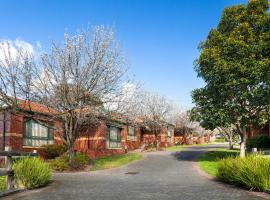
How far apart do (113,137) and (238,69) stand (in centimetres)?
2030

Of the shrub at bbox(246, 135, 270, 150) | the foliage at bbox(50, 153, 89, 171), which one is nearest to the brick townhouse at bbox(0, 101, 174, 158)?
the foliage at bbox(50, 153, 89, 171)

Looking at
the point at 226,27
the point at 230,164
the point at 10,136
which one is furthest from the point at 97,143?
the point at 230,164

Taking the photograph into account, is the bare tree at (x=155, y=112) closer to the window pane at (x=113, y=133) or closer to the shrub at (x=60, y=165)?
the window pane at (x=113, y=133)

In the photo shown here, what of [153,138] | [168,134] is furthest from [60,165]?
[168,134]

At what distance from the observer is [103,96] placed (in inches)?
936

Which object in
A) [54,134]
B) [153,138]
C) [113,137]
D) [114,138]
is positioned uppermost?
[54,134]

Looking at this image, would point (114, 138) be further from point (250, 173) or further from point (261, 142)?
point (250, 173)

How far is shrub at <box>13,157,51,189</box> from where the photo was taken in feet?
40.4

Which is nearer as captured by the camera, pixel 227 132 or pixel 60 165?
pixel 60 165

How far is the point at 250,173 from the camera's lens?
1250 centimetres

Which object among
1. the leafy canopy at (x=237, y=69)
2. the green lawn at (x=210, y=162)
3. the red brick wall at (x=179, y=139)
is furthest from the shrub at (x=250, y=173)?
the red brick wall at (x=179, y=139)

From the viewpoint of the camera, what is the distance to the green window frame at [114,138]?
39406 millimetres

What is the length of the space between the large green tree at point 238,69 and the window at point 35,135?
13.5 metres

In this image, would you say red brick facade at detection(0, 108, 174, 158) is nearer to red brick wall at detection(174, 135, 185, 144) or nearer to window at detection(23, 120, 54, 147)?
window at detection(23, 120, 54, 147)
